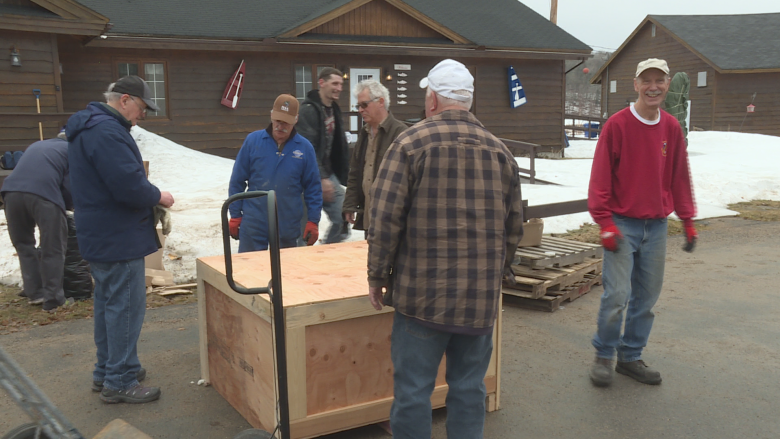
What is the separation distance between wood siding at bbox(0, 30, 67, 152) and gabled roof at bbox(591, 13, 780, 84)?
2820 cm

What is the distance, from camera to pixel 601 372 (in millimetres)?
4566

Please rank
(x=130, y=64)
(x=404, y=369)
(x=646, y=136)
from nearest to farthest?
(x=404, y=369) → (x=646, y=136) → (x=130, y=64)

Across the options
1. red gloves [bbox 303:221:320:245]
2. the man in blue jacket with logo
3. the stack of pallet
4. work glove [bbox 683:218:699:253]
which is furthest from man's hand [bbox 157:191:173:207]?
work glove [bbox 683:218:699:253]

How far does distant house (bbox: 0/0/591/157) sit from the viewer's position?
13.6 meters

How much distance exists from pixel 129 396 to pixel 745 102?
34.0 meters

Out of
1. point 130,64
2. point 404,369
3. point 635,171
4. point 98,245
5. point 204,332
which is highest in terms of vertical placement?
point 130,64

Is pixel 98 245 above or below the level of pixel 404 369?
above

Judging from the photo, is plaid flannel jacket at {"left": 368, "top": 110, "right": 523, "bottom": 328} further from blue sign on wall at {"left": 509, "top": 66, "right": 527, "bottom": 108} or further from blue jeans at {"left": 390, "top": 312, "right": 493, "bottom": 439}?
blue sign on wall at {"left": 509, "top": 66, "right": 527, "bottom": 108}

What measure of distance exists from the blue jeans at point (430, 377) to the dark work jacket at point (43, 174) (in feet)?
15.4

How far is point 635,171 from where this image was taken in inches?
174

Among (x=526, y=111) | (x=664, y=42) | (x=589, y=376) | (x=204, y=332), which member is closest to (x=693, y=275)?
(x=589, y=376)

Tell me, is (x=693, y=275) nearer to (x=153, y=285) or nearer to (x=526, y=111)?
(x=153, y=285)

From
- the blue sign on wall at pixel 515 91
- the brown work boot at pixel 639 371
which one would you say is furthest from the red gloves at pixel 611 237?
the blue sign on wall at pixel 515 91

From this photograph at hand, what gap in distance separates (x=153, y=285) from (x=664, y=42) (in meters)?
34.9
